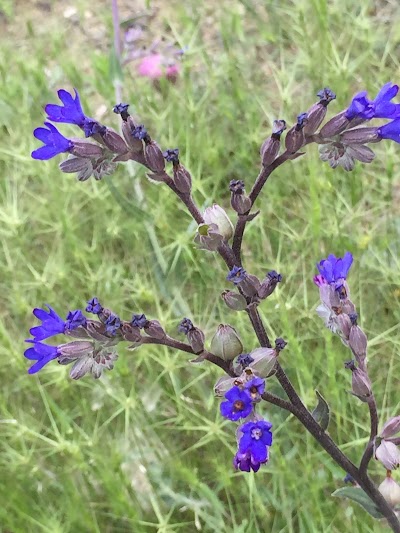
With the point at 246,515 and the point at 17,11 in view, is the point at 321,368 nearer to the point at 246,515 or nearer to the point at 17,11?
the point at 246,515

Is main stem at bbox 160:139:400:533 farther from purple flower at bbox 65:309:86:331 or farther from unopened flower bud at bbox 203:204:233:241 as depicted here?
purple flower at bbox 65:309:86:331

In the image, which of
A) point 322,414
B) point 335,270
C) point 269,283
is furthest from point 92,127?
point 322,414

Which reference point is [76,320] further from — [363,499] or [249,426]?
[363,499]

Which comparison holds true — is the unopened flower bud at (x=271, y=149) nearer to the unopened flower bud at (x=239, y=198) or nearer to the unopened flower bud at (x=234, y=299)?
the unopened flower bud at (x=239, y=198)

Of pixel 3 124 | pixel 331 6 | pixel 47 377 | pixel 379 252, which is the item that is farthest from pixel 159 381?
pixel 331 6

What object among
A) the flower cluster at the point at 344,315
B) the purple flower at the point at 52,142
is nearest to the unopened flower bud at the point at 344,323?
the flower cluster at the point at 344,315

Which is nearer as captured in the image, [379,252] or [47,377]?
[379,252]
